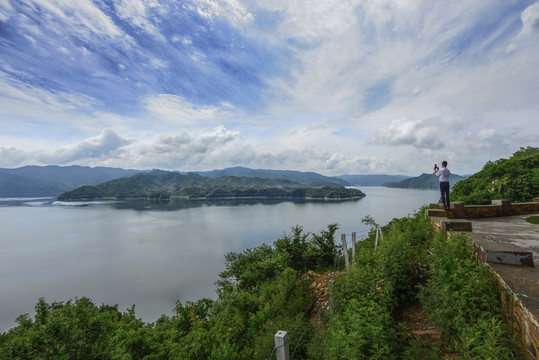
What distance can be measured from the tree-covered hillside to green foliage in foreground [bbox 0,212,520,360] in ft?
45.8

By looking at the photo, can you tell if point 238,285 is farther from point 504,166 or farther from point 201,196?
point 201,196

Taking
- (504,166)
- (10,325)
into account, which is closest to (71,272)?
(10,325)

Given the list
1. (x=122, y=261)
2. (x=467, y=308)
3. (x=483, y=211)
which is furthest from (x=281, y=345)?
(x=122, y=261)

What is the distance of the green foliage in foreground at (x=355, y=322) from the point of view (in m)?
3.68

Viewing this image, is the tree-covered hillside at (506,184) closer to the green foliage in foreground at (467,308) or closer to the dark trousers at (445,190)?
the dark trousers at (445,190)

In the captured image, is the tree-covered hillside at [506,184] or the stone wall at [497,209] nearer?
the stone wall at [497,209]

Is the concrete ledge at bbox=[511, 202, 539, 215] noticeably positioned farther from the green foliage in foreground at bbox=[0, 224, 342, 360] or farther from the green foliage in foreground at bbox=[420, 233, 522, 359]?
the green foliage in foreground at bbox=[0, 224, 342, 360]

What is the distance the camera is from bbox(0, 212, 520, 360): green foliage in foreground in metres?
3.68

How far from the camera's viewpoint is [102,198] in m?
186

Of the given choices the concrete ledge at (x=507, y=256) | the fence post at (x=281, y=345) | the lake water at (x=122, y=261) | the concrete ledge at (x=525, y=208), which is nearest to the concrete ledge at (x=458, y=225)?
the concrete ledge at (x=507, y=256)

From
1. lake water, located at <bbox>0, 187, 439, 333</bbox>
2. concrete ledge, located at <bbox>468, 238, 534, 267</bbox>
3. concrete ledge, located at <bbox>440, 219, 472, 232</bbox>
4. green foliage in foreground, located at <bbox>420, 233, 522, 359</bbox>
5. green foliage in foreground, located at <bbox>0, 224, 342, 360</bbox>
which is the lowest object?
lake water, located at <bbox>0, 187, 439, 333</bbox>

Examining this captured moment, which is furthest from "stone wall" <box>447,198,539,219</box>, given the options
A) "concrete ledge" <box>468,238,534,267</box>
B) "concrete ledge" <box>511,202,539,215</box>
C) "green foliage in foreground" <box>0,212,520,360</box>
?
"concrete ledge" <box>468,238,534,267</box>

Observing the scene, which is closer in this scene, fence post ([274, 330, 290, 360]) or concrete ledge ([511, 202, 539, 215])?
fence post ([274, 330, 290, 360])

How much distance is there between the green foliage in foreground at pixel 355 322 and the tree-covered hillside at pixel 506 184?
13962 mm
